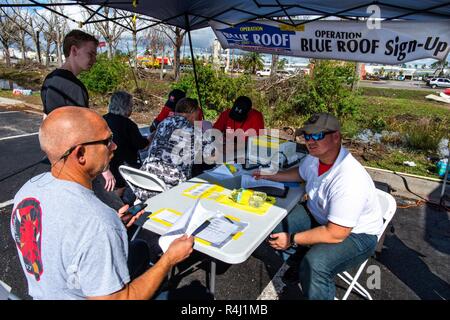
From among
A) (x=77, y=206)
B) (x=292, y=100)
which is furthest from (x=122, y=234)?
(x=292, y=100)

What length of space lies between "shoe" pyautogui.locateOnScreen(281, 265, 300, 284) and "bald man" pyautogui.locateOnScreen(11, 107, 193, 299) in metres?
1.48

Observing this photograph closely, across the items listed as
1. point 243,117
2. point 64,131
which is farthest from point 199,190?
point 243,117

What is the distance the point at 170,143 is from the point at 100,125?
1223 mm

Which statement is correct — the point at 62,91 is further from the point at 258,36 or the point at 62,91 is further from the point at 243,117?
the point at 258,36

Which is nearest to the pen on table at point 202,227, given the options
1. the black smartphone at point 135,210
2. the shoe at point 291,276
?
the black smartphone at point 135,210

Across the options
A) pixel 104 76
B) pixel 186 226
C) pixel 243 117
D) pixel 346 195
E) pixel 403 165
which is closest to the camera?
pixel 186 226

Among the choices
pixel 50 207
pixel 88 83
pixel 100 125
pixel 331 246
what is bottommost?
pixel 331 246

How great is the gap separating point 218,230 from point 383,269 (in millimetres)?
2031

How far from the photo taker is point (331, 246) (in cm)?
185

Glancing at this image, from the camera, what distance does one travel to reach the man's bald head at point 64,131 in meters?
1.11

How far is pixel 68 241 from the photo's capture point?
3.33ft

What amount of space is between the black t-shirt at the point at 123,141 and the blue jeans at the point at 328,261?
1873 mm

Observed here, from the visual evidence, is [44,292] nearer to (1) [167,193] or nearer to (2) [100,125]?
(2) [100,125]

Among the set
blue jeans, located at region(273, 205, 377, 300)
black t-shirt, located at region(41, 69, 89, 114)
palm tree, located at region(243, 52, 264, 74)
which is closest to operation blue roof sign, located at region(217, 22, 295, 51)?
black t-shirt, located at region(41, 69, 89, 114)
